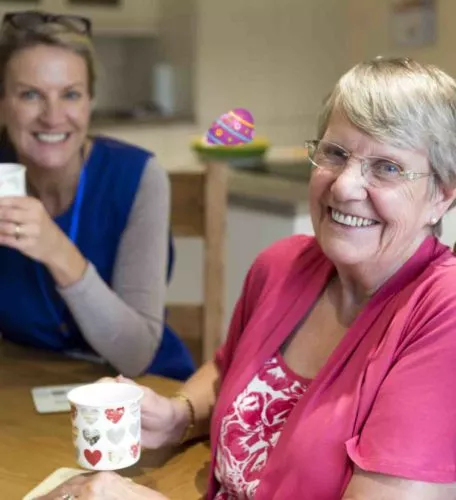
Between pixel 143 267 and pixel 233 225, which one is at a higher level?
pixel 143 267

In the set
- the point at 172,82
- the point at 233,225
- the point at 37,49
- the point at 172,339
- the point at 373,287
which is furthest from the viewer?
the point at 172,82

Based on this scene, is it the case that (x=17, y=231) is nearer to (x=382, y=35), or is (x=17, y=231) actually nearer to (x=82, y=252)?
(x=82, y=252)

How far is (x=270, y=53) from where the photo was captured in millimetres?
4738

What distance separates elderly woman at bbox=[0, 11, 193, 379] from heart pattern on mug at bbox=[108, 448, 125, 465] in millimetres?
567

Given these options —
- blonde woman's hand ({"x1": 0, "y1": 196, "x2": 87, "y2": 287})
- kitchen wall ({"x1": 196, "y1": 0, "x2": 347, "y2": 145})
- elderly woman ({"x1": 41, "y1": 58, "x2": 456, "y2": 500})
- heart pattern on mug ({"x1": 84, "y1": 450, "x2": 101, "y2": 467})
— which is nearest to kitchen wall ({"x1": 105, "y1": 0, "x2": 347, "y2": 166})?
kitchen wall ({"x1": 196, "y1": 0, "x2": 347, "y2": 145})

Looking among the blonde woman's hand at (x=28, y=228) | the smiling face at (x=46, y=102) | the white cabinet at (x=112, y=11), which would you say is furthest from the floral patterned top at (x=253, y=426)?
the white cabinet at (x=112, y=11)

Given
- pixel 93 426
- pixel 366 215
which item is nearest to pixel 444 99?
pixel 366 215

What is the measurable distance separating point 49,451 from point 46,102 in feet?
2.37

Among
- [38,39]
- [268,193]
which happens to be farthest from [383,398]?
[268,193]

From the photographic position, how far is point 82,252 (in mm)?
1860

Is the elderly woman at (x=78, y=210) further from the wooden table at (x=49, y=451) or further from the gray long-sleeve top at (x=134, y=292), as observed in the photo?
the wooden table at (x=49, y=451)

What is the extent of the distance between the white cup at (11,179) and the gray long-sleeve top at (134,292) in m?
0.21

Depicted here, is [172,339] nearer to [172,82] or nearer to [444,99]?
[444,99]

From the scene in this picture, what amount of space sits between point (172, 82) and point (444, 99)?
3674 millimetres
